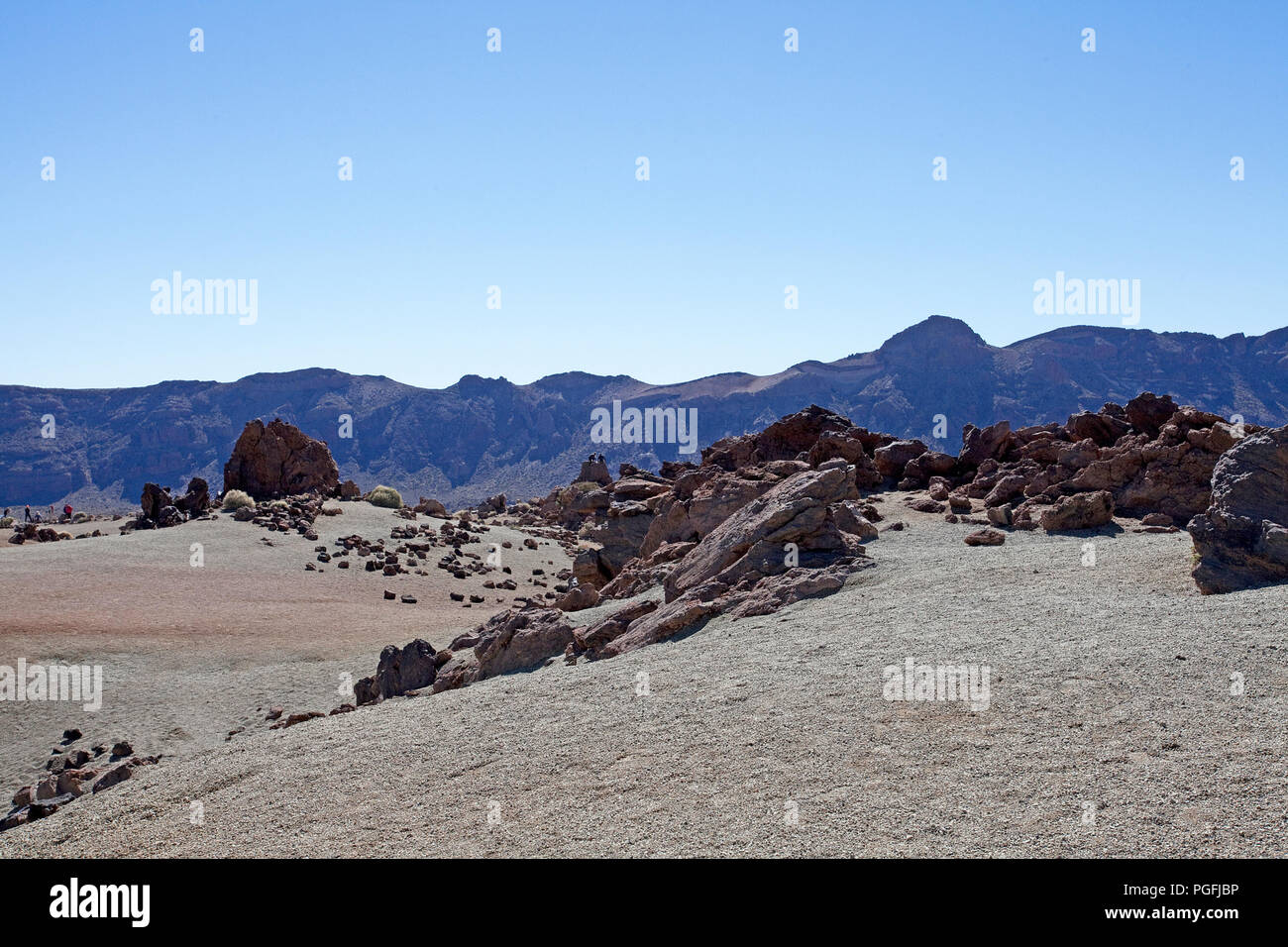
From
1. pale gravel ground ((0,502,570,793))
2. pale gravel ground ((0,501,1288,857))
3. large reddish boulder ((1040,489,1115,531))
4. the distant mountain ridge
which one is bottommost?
pale gravel ground ((0,502,570,793))

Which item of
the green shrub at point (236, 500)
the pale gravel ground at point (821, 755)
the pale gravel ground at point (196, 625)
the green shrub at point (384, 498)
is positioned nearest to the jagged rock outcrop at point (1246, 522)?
the pale gravel ground at point (821, 755)

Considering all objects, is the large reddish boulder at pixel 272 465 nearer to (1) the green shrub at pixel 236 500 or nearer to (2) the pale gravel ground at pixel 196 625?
(1) the green shrub at pixel 236 500

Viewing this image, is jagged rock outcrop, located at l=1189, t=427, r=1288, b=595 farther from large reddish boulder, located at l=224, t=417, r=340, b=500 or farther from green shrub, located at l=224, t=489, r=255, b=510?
large reddish boulder, located at l=224, t=417, r=340, b=500

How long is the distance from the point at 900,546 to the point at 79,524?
41.8m

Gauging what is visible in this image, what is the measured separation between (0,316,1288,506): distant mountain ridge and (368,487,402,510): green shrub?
258 feet

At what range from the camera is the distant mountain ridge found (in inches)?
5251

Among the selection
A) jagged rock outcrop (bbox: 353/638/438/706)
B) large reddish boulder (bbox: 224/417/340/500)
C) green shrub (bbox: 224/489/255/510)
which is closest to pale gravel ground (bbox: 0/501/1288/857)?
jagged rock outcrop (bbox: 353/638/438/706)

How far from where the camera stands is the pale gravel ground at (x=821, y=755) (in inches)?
240

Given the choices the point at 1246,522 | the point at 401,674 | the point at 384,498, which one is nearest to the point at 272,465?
the point at 384,498

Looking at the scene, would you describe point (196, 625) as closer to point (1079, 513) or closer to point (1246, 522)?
point (1079, 513)

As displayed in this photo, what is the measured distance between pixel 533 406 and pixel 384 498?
11531 cm

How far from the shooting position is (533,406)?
160 m

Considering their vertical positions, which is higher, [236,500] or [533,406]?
[533,406]
